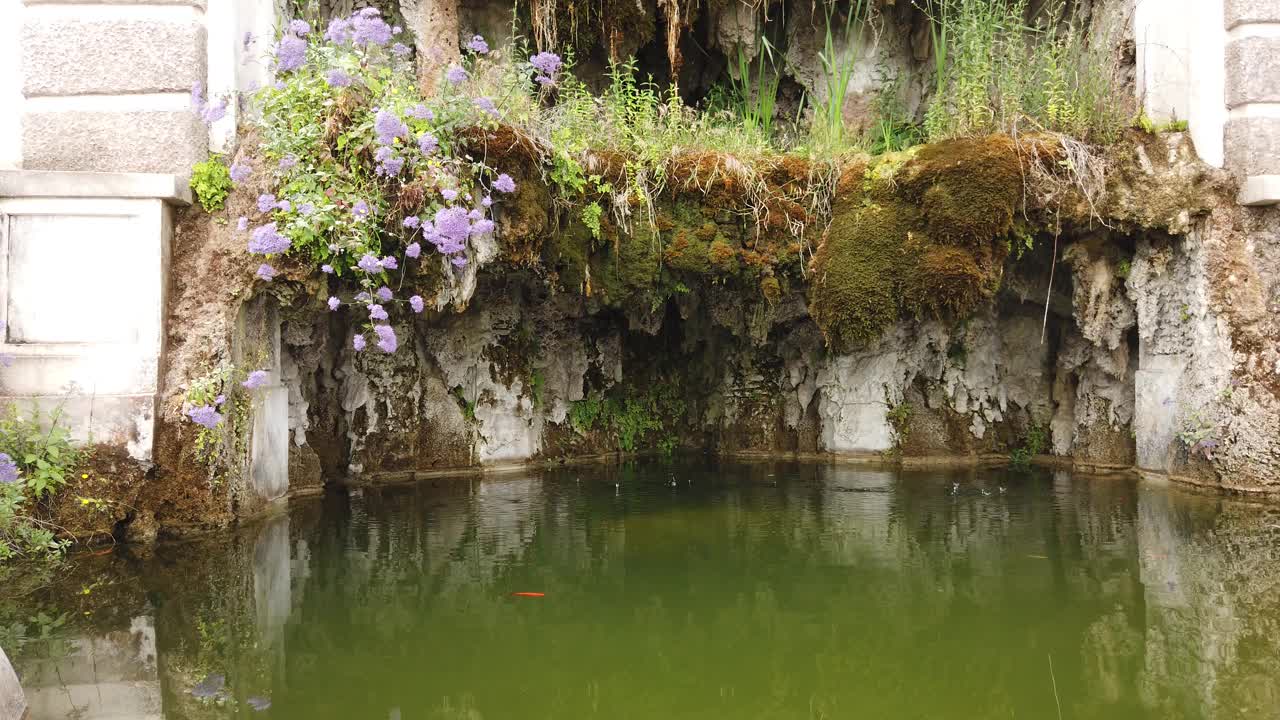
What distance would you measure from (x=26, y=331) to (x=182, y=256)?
0.97 metres

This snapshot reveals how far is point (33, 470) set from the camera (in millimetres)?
5344

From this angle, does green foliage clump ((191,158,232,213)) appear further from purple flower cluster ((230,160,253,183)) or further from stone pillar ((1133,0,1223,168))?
stone pillar ((1133,0,1223,168))

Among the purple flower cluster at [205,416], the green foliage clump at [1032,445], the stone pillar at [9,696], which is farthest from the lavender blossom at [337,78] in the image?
the green foliage clump at [1032,445]

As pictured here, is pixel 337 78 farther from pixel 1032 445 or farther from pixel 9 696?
pixel 1032 445

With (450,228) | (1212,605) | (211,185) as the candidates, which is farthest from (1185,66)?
(211,185)

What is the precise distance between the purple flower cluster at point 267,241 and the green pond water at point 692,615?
69.2 inches

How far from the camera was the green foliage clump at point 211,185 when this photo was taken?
6.05m

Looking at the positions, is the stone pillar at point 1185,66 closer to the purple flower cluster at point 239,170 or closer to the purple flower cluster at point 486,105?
the purple flower cluster at point 486,105

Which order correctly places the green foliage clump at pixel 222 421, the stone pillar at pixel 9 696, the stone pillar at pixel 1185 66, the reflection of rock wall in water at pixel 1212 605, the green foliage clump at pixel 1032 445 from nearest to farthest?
the stone pillar at pixel 9 696 < the reflection of rock wall in water at pixel 1212 605 < the green foliage clump at pixel 222 421 < the stone pillar at pixel 1185 66 < the green foliage clump at pixel 1032 445

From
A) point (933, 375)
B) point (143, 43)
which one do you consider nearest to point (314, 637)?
point (143, 43)

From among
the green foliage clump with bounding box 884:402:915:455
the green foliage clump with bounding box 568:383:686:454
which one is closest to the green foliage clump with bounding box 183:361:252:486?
the green foliage clump with bounding box 568:383:686:454

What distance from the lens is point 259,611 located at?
4.31 metres

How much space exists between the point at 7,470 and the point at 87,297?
1.30 metres

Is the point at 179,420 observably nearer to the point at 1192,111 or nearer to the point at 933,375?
the point at 933,375
